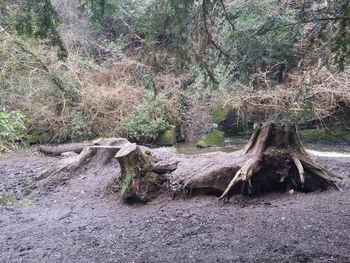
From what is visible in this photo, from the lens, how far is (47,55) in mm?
12250

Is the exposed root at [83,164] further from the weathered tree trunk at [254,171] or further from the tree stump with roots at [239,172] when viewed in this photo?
the weathered tree trunk at [254,171]

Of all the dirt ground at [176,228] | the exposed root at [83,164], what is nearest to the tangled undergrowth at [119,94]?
the exposed root at [83,164]

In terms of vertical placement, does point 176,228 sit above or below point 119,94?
below

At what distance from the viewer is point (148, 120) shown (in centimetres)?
1186

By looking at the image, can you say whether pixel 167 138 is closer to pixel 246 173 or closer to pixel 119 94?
pixel 119 94

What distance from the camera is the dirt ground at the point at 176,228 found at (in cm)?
416

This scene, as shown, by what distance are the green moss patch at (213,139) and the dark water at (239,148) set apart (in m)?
0.14

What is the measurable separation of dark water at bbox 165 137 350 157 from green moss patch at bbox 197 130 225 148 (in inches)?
5.7

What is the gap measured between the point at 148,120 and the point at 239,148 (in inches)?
100

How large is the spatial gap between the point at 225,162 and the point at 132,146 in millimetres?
1294

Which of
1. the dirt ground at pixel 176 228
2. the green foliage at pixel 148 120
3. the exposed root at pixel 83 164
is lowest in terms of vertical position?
the dirt ground at pixel 176 228

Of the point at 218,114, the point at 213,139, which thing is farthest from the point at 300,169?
the point at 218,114

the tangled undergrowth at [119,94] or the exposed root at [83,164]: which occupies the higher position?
the tangled undergrowth at [119,94]

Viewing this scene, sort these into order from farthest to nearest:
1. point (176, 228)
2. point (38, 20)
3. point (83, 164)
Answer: point (83, 164) < point (176, 228) < point (38, 20)
